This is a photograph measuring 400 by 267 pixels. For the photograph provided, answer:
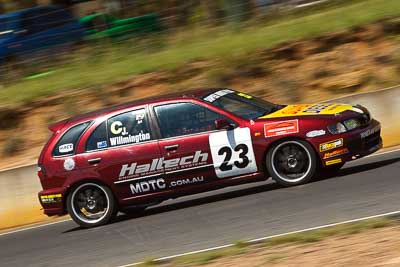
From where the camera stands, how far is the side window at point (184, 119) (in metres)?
10.9

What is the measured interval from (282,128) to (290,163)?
1.60 ft

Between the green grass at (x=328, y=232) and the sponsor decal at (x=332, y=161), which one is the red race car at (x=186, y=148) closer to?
the sponsor decal at (x=332, y=161)

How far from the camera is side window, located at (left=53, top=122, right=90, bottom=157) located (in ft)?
37.4

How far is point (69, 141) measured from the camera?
A: 11438 millimetres

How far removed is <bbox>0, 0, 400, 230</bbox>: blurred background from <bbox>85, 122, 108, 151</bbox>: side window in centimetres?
497

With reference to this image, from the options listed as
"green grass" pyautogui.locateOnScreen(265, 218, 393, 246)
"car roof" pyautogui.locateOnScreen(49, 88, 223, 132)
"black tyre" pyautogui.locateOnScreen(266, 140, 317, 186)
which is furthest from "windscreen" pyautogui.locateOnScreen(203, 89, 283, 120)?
"green grass" pyautogui.locateOnScreen(265, 218, 393, 246)

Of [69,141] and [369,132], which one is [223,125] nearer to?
[369,132]

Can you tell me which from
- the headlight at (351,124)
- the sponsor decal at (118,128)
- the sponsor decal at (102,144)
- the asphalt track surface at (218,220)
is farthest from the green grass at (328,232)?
the sponsor decal at (102,144)

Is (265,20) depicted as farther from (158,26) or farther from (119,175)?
(119,175)

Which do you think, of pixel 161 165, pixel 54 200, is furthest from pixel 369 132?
pixel 54 200

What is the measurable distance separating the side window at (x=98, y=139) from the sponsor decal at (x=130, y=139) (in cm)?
13

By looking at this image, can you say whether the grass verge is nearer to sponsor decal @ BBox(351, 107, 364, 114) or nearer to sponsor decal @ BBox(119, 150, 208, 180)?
sponsor decal @ BBox(119, 150, 208, 180)

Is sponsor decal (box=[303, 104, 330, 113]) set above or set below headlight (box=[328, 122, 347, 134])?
above

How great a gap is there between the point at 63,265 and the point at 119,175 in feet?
7.24
